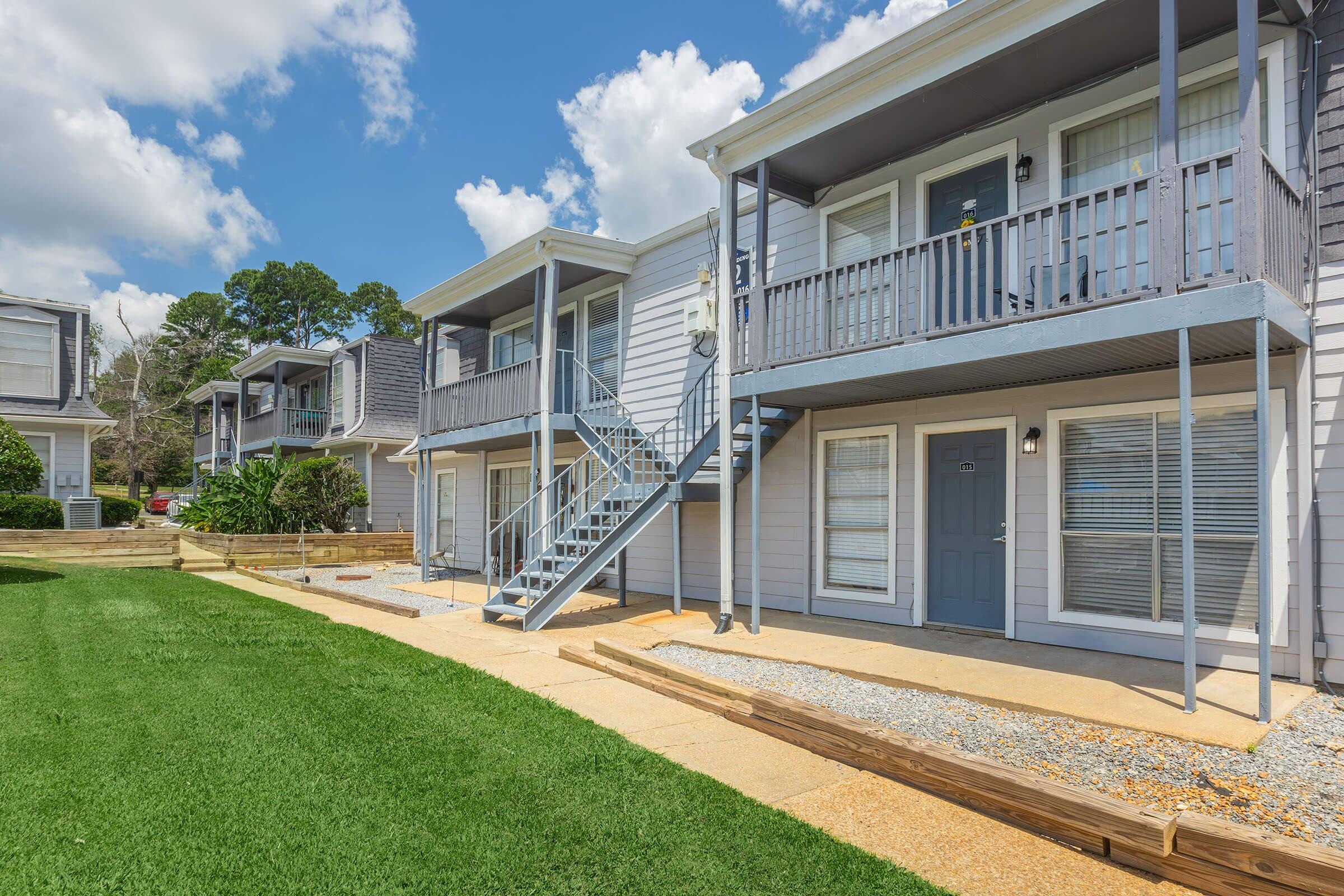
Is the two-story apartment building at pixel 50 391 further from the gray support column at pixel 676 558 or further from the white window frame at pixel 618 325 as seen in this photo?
the gray support column at pixel 676 558

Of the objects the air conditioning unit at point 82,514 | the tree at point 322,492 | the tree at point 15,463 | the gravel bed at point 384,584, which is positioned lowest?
the gravel bed at point 384,584

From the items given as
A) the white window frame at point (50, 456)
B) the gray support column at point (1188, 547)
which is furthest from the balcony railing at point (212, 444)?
the gray support column at point (1188, 547)

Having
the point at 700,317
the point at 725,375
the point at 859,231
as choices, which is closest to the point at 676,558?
the point at 725,375

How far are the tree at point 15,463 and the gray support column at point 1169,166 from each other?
41.2 feet

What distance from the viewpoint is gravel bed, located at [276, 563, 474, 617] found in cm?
1040

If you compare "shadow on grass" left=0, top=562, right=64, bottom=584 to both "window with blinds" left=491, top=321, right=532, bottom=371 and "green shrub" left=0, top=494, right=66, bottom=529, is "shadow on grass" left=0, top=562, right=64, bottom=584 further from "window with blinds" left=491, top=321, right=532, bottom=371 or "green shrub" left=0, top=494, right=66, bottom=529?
"window with blinds" left=491, top=321, right=532, bottom=371

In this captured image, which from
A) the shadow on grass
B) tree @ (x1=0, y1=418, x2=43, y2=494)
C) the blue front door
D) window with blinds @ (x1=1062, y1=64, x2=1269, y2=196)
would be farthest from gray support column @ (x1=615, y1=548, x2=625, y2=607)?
the shadow on grass

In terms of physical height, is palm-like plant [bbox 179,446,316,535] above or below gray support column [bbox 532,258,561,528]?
below

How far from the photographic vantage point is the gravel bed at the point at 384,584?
10398 mm

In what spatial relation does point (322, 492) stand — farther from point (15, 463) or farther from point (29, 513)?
point (15, 463)

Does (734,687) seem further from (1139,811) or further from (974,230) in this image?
(974,230)

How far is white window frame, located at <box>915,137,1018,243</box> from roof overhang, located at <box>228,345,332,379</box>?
747 inches

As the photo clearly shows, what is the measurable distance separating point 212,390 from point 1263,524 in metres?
31.2

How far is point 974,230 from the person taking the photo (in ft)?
19.0
